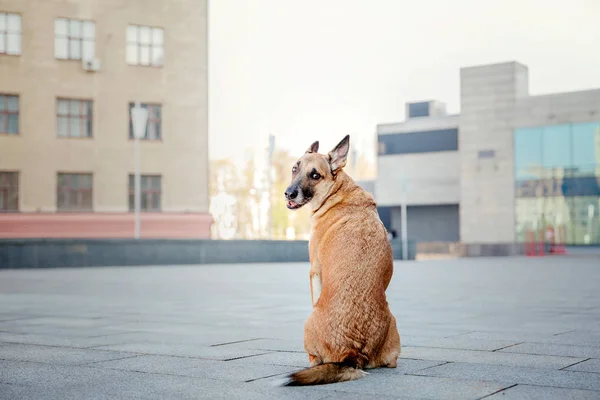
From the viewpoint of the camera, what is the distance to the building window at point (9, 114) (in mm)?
45469

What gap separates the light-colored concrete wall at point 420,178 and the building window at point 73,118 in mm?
38955

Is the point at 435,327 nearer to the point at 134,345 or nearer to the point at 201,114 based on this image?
the point at 134,345

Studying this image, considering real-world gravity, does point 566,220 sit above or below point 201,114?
Answer: below

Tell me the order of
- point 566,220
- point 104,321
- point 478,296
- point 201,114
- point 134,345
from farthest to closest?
point 566,220 < point 201,114 < point 478,296 < point 104,321 < point 134,345

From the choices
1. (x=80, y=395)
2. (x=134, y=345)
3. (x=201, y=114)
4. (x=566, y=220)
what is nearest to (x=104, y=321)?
(x=134, y=345)

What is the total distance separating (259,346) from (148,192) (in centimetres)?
4022

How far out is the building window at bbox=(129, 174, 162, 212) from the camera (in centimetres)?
4731

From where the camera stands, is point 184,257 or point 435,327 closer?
point 435,327

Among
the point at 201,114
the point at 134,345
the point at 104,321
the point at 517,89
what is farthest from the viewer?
the point at 517,89

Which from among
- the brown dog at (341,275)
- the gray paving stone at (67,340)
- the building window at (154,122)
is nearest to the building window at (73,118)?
the building window at (154,122)

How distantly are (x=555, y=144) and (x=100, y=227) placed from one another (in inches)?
1542

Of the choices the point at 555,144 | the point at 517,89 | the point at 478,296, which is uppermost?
the point at 517,89

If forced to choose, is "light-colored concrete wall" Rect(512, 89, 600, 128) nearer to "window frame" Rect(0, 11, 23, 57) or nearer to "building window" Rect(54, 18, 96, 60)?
"building window" Rect(54, 18, 96, 60)

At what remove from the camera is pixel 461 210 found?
7494 cm
